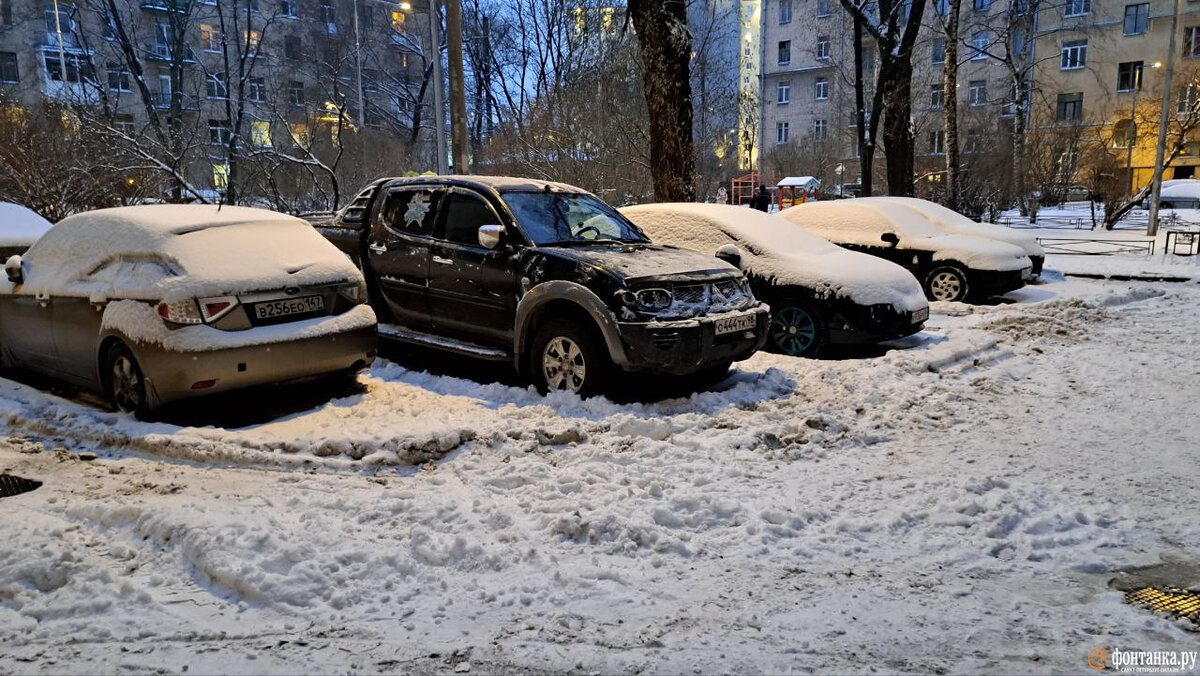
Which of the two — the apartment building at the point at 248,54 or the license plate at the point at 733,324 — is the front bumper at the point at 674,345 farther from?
the apartment building at the point at 248,54

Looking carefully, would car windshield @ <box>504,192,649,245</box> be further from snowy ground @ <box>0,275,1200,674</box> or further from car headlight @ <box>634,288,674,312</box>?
snowy ground @ <box>0,275,1200,674</box>

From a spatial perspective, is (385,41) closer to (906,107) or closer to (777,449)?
(906,107)

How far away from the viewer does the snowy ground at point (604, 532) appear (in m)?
3.06

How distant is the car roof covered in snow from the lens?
400 inches

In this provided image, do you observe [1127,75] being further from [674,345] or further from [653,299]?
[674,345]

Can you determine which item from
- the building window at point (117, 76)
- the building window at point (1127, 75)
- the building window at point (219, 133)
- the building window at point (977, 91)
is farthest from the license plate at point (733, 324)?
the building window at point (1127, 75)

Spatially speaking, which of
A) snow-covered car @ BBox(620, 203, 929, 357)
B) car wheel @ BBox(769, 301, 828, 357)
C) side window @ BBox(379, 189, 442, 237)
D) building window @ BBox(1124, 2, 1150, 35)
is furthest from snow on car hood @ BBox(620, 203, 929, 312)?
building window @ BBox(1124, 2, 1150, 35)

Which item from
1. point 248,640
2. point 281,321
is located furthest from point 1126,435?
point 281,321

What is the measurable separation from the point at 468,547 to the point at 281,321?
9.67 feet

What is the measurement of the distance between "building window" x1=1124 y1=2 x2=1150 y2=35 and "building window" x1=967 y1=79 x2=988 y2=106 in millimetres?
7874

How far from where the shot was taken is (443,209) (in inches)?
285

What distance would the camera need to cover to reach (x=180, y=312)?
5418 mm

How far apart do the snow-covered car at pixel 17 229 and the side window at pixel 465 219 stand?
250 inches

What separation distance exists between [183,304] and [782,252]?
19.0 feet
